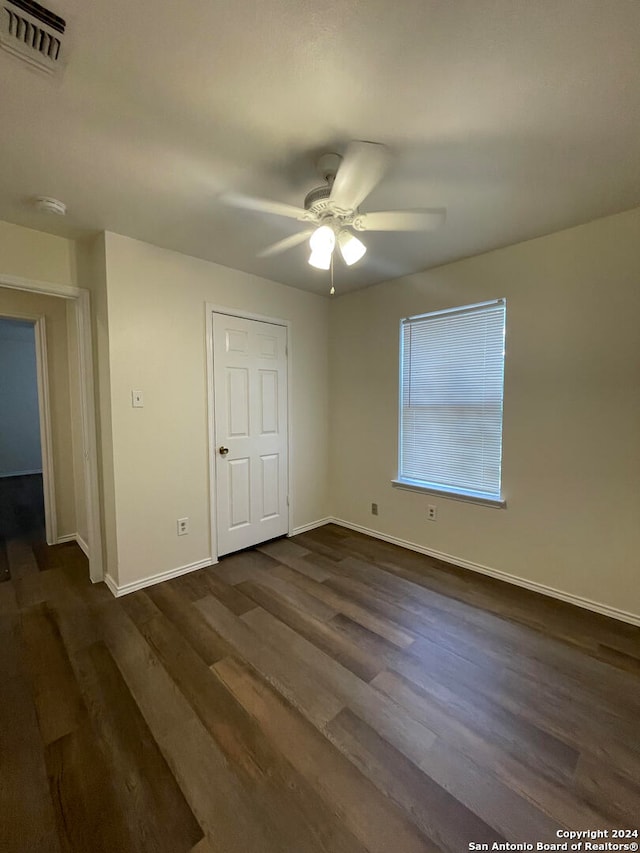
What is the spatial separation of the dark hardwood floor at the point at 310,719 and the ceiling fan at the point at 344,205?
2.06m

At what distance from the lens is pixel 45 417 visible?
3264mm

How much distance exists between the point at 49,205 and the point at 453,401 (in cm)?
293

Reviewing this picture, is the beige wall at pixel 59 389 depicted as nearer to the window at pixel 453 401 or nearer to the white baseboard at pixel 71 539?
the white baseboard at pixel 71 539

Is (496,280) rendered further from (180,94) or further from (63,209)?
(63,209)

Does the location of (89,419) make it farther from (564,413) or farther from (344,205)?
(564,413)

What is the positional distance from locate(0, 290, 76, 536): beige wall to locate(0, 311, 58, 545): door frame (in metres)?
0.03

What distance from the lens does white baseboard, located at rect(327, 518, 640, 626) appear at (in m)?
2.15

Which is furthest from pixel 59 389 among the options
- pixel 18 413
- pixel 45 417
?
pixel 18 413

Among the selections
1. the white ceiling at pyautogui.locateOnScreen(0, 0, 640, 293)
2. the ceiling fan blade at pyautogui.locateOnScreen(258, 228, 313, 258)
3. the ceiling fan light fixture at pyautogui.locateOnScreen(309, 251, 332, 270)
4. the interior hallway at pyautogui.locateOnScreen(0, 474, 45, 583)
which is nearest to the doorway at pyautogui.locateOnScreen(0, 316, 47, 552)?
the interior hallway at pyautogui.locateOnScreen(0, 474, 45, 583)

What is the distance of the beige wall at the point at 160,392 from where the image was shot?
236 cm

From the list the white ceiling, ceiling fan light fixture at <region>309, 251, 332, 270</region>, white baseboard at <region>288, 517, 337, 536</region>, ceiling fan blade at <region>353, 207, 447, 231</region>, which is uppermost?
the white ceiling

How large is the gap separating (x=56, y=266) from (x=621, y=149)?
126 inches

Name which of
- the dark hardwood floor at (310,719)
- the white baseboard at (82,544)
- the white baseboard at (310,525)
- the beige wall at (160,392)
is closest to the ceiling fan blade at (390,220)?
the beige wall at (160,392)

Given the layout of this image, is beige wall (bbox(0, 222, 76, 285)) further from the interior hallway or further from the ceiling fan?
the interior hallway
